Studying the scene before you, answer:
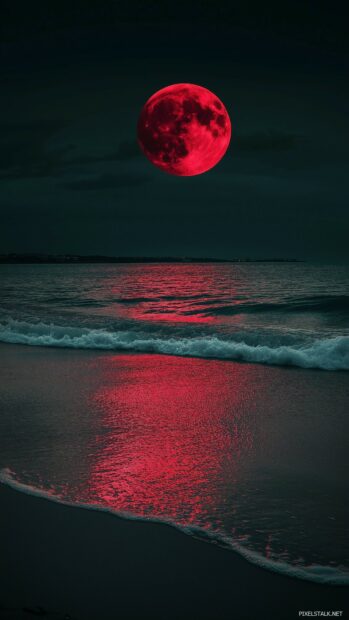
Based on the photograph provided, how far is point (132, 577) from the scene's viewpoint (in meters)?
3.33

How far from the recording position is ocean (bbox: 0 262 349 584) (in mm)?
4008

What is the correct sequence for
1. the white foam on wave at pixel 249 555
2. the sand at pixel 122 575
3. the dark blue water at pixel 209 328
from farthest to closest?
the dark blue water at pixel 209 328
the white foam on wave at pixel 249 555
the sand at pixel 122 575

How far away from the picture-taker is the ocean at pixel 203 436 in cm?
401

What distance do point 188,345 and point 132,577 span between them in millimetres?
9962

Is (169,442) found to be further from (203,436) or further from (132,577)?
(132,577)

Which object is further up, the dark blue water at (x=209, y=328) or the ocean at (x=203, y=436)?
the dark blue water at (x=209, y=328)

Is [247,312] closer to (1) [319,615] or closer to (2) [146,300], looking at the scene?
(2) [146,300]

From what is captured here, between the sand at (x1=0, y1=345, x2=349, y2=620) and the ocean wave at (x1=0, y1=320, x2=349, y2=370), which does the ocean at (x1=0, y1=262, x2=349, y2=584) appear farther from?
the sand at (x1=0, y1=345, x2=349, y2=620)

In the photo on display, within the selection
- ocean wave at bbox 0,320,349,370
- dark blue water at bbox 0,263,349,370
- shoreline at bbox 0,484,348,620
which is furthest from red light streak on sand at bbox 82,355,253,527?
dark blue water at bbox 0,263,349,370

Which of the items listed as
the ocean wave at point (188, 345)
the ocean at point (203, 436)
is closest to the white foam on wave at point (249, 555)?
the ocean at point (203, 436)

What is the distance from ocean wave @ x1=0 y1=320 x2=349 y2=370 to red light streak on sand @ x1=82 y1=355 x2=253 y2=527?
187cm

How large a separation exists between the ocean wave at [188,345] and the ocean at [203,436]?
0.13 feet

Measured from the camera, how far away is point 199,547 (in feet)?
12.1

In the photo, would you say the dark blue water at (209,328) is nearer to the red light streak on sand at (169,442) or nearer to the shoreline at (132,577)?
the red light streak on sand at (169,442)
